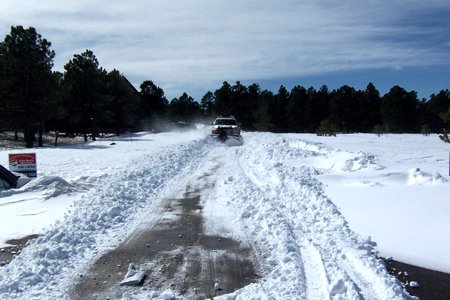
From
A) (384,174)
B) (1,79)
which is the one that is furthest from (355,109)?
(384,174)

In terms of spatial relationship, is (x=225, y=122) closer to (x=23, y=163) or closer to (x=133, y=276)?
(x=23, y=163)

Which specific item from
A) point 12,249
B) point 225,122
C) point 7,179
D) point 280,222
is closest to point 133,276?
point 12,249

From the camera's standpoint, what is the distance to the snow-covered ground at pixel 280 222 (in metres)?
5.13

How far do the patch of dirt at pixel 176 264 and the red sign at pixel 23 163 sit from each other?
7.63m

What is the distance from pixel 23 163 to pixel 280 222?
32.1 ft

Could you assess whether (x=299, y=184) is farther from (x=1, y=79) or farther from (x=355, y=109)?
(x=355, y=109)

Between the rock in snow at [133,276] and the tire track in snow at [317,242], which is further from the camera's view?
the rock in snow at [133,276]

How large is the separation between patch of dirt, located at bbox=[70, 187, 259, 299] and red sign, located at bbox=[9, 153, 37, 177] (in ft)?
25.0

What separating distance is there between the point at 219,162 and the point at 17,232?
10765 mm

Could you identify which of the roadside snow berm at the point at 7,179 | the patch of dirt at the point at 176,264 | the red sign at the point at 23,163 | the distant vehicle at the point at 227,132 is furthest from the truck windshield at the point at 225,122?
the patch of dirt at the point at 176,264

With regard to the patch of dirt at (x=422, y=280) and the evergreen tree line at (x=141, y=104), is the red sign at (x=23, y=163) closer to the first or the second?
the patch of dirt at (x=422, y=280)

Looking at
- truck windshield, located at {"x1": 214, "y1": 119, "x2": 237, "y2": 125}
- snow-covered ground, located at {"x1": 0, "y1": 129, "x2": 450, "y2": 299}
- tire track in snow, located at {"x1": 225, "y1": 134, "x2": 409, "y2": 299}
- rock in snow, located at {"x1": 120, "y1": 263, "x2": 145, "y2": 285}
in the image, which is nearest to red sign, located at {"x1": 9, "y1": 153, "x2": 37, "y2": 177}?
snow-covered ground, located at {"x1": 0, "y1": 129, "x2": 450, "y2": 299}

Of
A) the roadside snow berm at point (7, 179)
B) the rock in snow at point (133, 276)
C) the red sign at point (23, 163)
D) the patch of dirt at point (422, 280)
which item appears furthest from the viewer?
the red sign at point (23, 163)

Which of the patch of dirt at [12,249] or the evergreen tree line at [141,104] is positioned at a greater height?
the evergreen tree line at [141,104]
